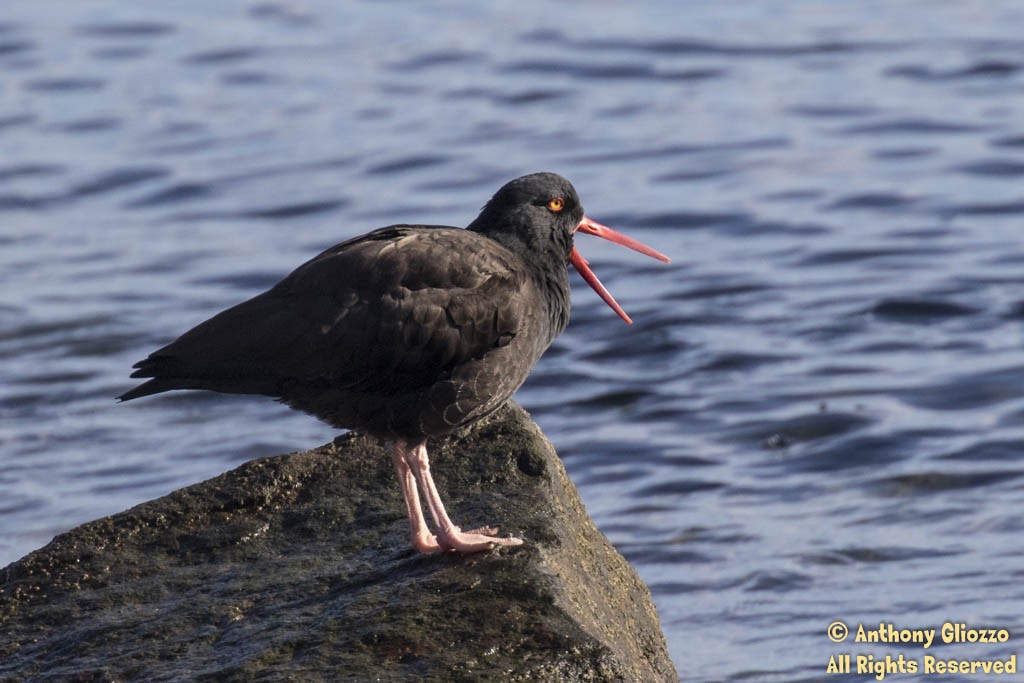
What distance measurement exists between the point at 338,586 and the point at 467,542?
485mm

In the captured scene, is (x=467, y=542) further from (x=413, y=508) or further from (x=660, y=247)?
(x=660, y=247)

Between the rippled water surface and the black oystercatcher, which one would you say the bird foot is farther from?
the rippled water surface

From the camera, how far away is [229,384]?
232 inches

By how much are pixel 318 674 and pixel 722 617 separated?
3810 millimetres

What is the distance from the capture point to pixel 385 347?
5887 millimetres

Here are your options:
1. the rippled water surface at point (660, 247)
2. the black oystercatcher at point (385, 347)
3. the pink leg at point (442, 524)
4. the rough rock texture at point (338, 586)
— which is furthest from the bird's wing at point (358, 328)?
the rippled water surface at point (660, 247)

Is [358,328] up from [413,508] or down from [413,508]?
up

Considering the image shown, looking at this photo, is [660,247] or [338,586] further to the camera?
[660,247]

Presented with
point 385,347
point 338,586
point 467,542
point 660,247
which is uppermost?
point 385,347

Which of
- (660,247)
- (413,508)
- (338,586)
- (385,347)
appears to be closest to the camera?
(338,586)

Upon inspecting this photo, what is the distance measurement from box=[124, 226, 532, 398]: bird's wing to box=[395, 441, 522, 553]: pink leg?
0.26 meters

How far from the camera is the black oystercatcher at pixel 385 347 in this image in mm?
5859

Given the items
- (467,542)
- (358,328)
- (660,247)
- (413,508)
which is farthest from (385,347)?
(660,247)

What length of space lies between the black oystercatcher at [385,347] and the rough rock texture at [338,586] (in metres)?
0.28
